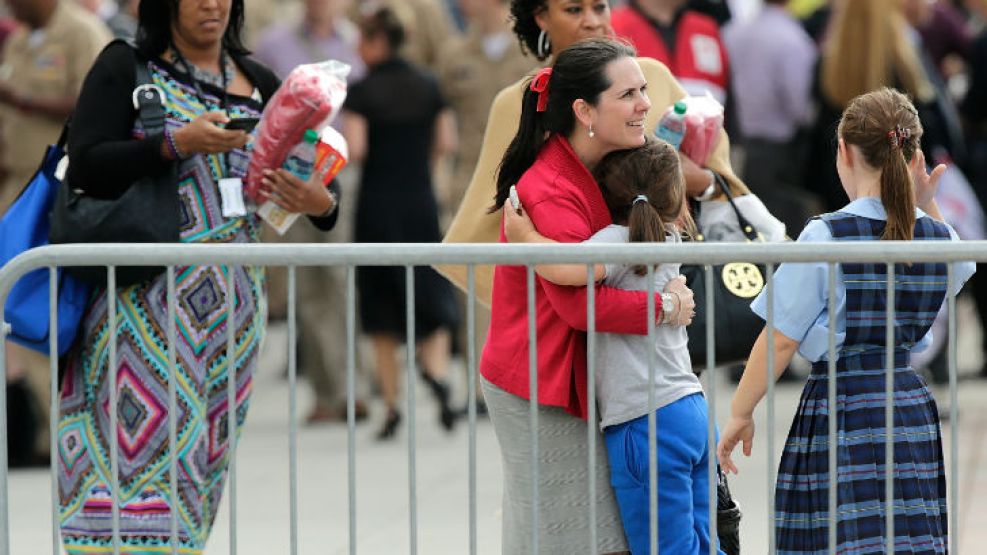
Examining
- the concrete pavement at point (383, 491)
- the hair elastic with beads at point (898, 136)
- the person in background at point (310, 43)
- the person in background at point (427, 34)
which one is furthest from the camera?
the person in background at point (427, 34)

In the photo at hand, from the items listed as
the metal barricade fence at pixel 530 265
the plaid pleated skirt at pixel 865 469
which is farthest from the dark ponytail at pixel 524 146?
the plaid pleated skirt at pixel 865 469

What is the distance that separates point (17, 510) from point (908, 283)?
4.65m

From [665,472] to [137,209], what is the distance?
68.8 inches

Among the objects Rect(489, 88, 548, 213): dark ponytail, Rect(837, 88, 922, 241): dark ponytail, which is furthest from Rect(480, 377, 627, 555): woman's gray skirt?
Rect(837, 88, 922, 241): dark ponytail

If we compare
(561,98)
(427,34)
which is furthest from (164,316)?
(427,34)

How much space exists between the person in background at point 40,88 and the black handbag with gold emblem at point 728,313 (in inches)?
182

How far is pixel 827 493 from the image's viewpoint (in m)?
4.59

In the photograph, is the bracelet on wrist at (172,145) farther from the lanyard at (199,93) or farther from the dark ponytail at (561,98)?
the dark ponytail at (561,98)

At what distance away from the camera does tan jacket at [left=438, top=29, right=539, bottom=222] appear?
10633 mm

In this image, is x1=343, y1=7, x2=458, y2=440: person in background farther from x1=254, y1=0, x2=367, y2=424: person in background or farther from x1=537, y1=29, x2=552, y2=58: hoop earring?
x1=537, y1=29, x2=552, y2=58: hoop earring

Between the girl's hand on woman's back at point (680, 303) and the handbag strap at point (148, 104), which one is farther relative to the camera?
the handbag strap at point (148, 104)

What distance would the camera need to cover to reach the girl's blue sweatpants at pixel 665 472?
15.2 feet

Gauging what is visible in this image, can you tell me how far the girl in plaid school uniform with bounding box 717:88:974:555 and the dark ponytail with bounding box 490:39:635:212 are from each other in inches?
23.5

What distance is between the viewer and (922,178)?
189 inches
